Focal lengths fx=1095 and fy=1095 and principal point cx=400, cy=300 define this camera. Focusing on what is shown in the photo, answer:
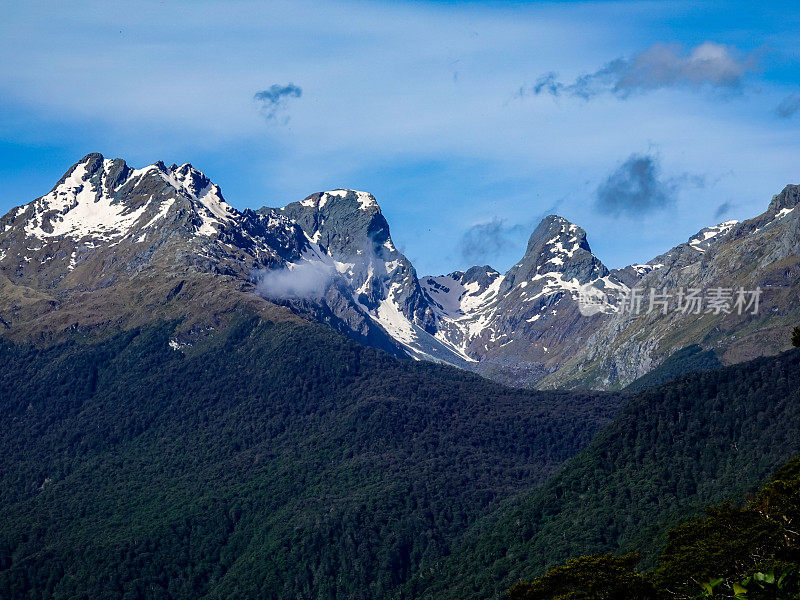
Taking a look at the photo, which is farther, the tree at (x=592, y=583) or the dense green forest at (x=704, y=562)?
the tree at (x=592, y=583)

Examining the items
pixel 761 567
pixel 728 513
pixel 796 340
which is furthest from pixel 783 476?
pixel 761 567

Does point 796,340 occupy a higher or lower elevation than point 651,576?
higher

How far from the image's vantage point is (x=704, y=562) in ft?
480

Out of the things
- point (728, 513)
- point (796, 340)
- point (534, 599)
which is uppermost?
point (796, 340)

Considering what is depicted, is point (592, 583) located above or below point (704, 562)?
below

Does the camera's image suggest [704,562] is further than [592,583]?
Yes

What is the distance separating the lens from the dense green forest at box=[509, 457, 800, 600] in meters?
134

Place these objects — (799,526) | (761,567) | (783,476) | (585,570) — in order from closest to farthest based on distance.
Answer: (761,567) → (799,526) → (585,570) → (783,476)

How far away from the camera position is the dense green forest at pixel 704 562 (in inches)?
5261

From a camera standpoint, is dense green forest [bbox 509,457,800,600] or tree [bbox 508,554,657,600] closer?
dense green forest [bbox 509,457,800,600]

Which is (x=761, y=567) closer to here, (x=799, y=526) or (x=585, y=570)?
(x=799, y=526)

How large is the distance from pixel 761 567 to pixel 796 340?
126 feet

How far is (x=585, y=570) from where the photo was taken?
142m

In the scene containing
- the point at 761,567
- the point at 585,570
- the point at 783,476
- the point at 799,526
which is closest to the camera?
the point at 761,567
